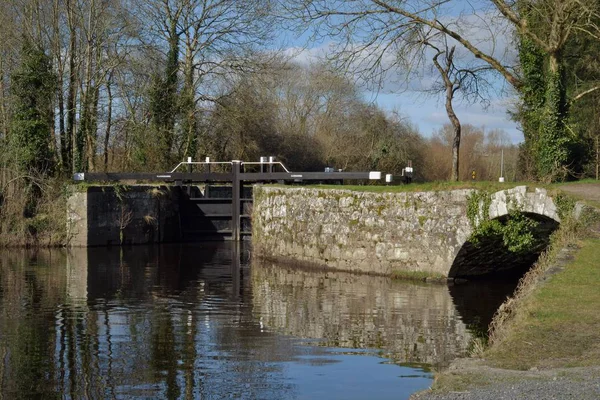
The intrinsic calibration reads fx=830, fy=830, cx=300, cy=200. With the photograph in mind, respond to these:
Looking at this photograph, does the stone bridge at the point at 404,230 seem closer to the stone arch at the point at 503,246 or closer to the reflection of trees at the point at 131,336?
the stone arch at the point at 503,246

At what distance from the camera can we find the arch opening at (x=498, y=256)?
55.1ft

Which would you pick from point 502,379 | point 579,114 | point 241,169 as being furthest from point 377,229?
point 579,114

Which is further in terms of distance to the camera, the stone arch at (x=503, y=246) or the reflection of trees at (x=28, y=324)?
the stone arch at (x=503, y=246)

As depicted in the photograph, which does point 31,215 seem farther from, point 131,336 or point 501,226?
point 501,226

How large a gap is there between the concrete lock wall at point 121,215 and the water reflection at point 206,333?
5461 mm

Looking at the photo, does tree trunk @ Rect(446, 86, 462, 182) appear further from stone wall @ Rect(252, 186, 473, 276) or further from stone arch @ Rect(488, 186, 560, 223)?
stone arch @ Rect(488, 186, 560, 223)

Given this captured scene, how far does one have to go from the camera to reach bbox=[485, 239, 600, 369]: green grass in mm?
7871

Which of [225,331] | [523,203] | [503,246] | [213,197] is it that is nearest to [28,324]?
[225,331]

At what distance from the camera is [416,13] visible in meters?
21.8

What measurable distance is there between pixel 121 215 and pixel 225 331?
49.0 ft

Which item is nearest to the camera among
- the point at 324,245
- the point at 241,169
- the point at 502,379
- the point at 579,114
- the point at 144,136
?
the point at 502,379

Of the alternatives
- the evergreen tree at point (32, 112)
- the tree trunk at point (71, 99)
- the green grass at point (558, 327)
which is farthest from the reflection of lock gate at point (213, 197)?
the green grass at point (558, 327)

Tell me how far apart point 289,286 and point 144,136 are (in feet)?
53.7

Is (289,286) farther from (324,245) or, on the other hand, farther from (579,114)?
(579,114)
